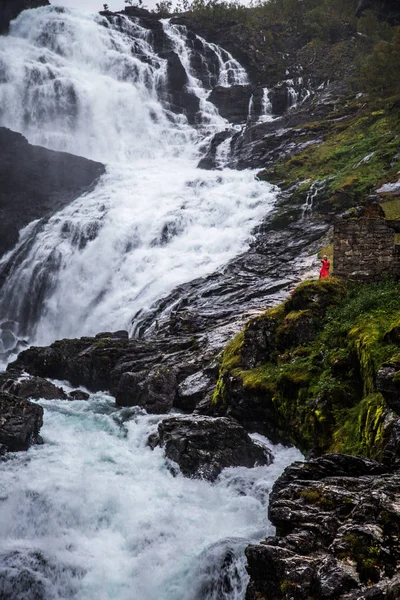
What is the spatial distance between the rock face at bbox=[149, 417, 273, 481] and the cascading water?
0.90 feet

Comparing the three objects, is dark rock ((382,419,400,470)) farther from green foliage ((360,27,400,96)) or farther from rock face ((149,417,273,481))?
green foliage ((360,27,400,96))

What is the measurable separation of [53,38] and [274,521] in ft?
188

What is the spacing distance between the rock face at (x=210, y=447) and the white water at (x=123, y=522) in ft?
0.70

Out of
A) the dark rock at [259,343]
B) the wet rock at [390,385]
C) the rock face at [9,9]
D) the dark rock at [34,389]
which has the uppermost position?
the rock face at [9,9]

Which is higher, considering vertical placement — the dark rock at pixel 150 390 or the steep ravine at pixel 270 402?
the steep ravine at pixel 270 402

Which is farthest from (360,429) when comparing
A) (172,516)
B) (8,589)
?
(8,589)

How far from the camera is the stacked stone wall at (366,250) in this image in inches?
531

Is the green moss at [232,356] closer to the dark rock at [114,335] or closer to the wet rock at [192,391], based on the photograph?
the wet rock at [192,391]

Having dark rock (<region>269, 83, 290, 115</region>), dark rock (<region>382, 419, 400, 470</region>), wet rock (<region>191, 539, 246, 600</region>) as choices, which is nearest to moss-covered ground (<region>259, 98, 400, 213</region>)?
dark rock (<region>269, 83, 290, 115</region>)

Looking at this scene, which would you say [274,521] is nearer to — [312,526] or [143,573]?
[312,526]

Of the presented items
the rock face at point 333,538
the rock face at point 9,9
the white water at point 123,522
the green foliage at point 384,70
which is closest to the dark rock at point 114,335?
the white water at point 123,522

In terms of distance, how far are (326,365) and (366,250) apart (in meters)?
4.48

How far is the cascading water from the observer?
7594mm

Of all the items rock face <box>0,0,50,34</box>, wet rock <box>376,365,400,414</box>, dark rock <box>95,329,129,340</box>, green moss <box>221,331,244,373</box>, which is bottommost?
dark rock <box>95,329,129,340</box>
